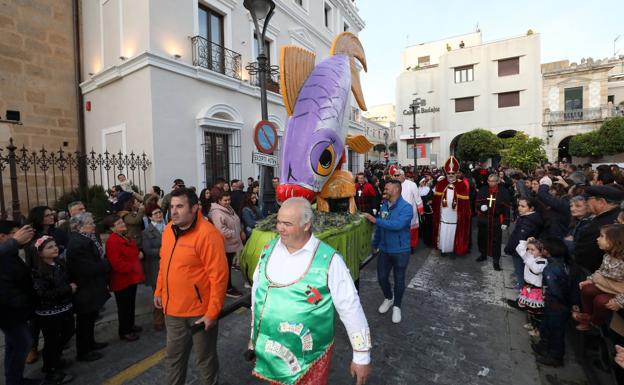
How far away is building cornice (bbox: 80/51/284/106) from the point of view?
27.8 ft

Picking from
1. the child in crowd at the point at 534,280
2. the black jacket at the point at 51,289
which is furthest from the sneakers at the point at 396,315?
the black jacket at the point at 51,289

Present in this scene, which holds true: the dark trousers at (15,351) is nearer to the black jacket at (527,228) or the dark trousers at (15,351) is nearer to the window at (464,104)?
the black jacket at (527,228)

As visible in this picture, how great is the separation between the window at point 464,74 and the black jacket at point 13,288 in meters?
33.0

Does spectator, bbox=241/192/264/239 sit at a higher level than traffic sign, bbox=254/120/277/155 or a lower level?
lower

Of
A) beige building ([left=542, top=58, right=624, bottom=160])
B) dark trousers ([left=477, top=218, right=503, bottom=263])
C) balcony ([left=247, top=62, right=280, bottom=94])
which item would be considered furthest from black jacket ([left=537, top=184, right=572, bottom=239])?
beige building ([left=542, top=58, right=624, bottom=160])

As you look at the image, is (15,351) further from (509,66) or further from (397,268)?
(509,66)

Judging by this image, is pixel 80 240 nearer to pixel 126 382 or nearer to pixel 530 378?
pixel 126 382

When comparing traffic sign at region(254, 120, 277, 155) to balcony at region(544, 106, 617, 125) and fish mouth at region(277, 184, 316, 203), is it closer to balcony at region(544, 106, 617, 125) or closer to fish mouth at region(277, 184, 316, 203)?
fish mouth at region(277, 184, 316, 203)

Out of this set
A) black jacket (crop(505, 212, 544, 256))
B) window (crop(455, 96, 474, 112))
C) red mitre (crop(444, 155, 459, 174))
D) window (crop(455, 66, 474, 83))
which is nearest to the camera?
black jacket (crop(505, 212, 544, 256))

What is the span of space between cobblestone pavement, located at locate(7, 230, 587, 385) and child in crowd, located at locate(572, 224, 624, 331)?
742mm

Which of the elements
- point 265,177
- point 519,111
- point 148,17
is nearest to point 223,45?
point 148,17

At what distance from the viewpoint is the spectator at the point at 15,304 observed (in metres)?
2.64

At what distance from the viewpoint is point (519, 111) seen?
2738 cm

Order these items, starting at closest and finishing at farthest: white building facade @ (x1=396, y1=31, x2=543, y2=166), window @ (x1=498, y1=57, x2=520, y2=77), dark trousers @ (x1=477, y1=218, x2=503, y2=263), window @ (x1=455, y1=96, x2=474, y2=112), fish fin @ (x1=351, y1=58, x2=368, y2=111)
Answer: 1. fish fin @ (x1=351, y1=58, x2=368, y2=111)
2. dark trousers @ (x1=477, y1=218, x2=503, y2=263)
3. white building facade @ (x1=396, y1=31, x2=543, y2=166)
4. window @ (x1=498, y1=57, x2=520, y2=77)
5. window @ (x1=455, y1=96, x2=474, y2=112)
